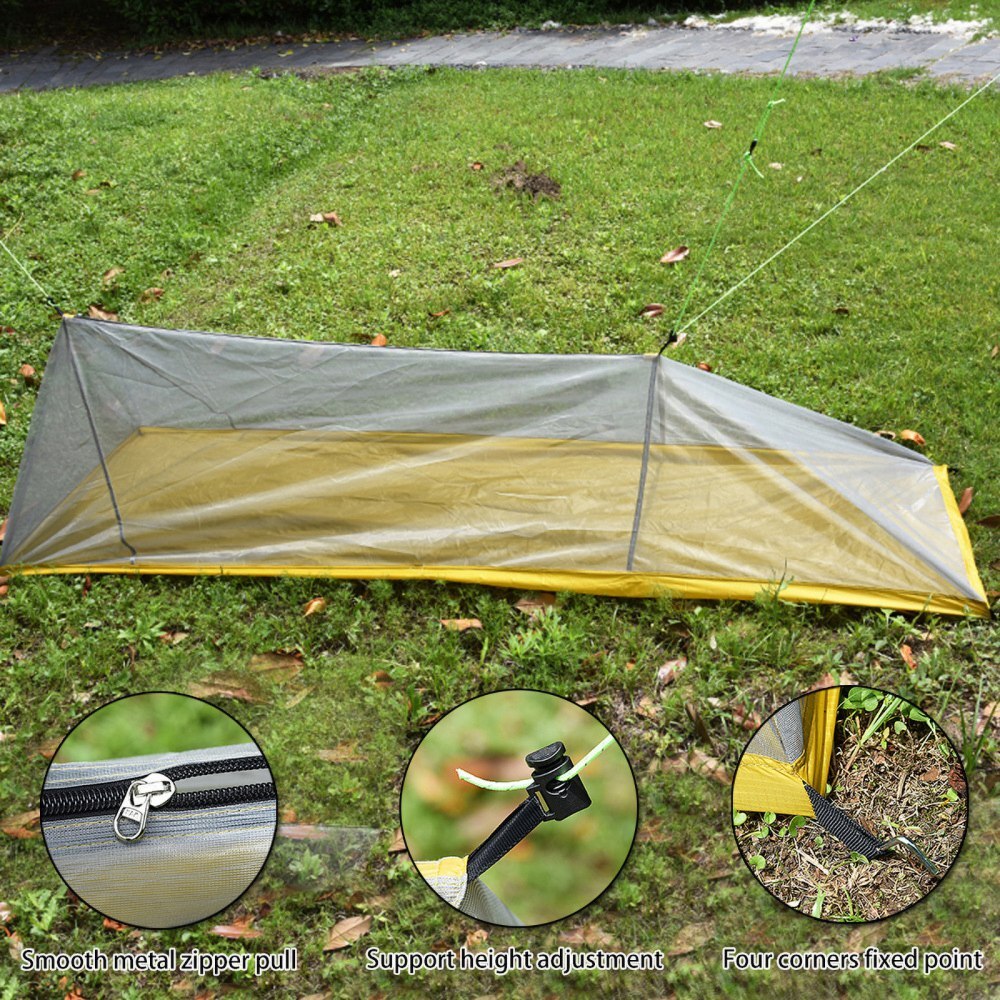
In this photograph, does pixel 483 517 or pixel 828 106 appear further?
pixel 828 106

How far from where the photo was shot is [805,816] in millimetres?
2268

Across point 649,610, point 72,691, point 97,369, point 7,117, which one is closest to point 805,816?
point 649,610

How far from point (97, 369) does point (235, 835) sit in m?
1.78

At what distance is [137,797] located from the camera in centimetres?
232

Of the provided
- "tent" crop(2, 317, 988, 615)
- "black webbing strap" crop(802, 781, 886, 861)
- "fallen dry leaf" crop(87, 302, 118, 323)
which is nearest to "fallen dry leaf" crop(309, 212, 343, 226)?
"fallen dry leaf" crop(87, 302, 118, 323)

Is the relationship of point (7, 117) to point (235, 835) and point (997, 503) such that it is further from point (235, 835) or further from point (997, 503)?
point (997, 503)

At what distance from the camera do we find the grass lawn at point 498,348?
2291mm

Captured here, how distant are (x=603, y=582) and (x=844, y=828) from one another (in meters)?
1.09

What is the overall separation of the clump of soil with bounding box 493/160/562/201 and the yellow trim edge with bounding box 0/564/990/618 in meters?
3.28

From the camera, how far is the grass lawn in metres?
2.29

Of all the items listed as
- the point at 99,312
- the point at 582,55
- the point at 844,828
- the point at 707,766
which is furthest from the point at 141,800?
the point at 582,55

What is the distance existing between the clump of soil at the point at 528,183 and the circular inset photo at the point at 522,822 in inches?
163

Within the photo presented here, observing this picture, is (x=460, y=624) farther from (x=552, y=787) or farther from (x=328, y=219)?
(x=328, y=219)

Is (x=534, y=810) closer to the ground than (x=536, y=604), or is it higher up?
higher up
